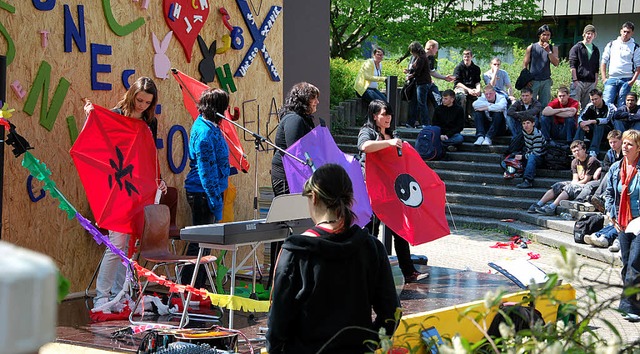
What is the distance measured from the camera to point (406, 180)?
8945 millimetres

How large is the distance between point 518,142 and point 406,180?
7729mm

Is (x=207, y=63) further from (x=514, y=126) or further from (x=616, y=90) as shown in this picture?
(x=616, y=90)

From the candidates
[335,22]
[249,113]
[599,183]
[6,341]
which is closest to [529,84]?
[599,183]

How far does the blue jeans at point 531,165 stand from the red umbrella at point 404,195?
22.8 ft

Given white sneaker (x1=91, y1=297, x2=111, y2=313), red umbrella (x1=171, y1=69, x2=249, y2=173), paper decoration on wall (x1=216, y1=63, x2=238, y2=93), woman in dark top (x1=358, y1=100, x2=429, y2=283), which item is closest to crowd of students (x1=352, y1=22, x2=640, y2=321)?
woman in dark top (x1=358, y1=100, x2=429, y2=283)

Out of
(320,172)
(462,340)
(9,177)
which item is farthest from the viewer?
(9,177)

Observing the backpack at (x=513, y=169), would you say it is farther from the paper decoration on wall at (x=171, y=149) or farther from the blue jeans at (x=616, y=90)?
the paper decoration on wall at (x=171, y=149)

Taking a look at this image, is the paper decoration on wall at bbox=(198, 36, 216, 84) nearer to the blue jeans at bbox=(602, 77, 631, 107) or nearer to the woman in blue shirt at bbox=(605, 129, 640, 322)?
the woman in blue shirt at bbox=(605, 129, 640, 322)

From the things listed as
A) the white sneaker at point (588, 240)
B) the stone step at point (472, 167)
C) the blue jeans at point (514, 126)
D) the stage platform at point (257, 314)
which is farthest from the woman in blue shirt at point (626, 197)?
the blue jeans at point (514, 126)

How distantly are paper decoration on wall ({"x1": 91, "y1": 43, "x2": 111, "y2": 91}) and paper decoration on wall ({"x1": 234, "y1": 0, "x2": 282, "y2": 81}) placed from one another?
2010 millimetres

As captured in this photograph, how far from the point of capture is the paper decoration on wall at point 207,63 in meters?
8.98

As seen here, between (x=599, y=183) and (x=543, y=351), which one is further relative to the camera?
(x=599, y=183)

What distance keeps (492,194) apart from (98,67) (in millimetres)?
9809

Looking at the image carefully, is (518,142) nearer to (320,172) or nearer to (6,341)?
(320,172)
